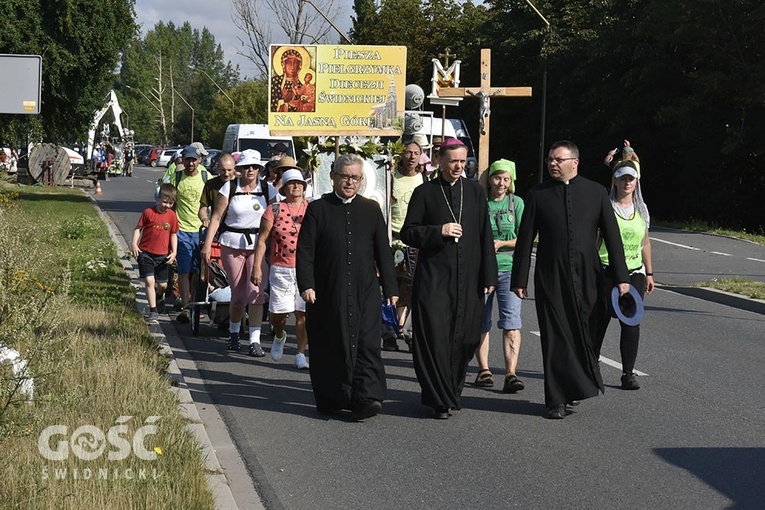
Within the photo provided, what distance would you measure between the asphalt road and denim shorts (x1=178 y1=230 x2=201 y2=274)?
151cm

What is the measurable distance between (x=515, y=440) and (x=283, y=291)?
3225 mm

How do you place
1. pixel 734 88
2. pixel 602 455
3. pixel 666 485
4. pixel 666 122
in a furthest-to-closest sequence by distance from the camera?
pixel 666 122 → pixel 734 88 → pixel 602 455 → pixel 666 485

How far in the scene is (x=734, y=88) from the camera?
3316 cm

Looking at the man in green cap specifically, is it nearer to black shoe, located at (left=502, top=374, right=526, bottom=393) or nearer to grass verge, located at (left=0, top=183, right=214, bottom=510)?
black shoe, located at (left=502, top=374, right=526, bottom=393)

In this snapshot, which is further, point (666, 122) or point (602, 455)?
point (666, 122)

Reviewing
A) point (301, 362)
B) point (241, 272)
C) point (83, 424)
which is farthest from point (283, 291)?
point (83, 424)

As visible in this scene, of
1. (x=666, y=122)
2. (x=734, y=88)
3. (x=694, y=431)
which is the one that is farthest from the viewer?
(x=666, y=122)

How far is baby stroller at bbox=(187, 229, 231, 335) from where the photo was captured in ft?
40.5

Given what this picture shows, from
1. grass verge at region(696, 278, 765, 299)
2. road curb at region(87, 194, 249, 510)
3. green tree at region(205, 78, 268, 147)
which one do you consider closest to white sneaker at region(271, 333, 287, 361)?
road curb at region(87, 194, 249, 510)

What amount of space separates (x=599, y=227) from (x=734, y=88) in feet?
85.3

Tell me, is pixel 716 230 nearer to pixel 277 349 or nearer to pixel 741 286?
pixel 741 286

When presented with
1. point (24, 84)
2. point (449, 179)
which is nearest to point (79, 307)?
point (24, 84)

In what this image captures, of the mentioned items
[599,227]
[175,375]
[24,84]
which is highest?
[24,84]

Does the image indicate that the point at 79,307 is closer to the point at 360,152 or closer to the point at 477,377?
the point at 360,152
